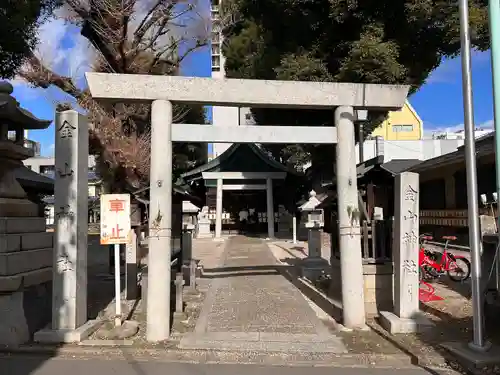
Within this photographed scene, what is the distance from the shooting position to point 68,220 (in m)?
7.02

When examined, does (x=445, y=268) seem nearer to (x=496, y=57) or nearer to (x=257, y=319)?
(x=257, y=319)

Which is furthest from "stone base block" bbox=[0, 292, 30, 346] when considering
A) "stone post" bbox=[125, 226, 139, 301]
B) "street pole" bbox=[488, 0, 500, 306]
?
"street pole" bbox=[488, 0, 500, 306]

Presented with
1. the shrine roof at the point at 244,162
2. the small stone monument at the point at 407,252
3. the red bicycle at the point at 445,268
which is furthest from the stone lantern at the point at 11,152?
the shrine roof at the point at 244,162

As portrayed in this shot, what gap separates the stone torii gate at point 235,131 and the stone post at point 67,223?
2.64 ft

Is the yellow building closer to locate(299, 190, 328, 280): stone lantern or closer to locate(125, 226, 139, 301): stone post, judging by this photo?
locate(299, 190, 328, 280): stone lantern

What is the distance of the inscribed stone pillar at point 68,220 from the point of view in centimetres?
696

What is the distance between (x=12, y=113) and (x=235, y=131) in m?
3.72

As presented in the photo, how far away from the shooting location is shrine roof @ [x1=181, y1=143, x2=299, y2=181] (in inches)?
1061

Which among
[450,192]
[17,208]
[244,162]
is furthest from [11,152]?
[244,162]

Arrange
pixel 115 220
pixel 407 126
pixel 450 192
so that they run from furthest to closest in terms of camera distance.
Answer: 1. pixel 407 126
2. pixel 450 192
3. pixel 115 220

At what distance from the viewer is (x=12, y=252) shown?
702cm

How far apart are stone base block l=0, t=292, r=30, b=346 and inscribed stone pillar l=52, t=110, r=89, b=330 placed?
0.51 m

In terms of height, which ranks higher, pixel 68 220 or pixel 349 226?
pixel 68 220

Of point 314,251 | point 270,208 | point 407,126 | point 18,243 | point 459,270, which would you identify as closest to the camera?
point 18,243
